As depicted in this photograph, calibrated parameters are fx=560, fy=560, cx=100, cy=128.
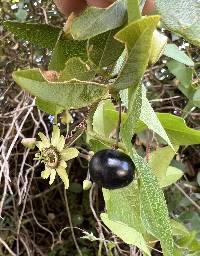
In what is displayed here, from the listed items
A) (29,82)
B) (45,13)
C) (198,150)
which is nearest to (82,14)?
(29,82)

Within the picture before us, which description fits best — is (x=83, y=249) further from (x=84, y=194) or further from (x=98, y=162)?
(x=98, y=162)

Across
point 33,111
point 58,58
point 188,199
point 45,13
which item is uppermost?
point 58,58

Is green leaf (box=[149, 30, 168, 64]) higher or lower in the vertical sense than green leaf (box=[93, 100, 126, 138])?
higher

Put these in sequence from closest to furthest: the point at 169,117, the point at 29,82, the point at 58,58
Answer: the point at 29,82 → the point at 58,58 → the point at 169,117

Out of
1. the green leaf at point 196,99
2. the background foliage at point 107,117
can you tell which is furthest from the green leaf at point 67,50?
the green leaf at point 196,99

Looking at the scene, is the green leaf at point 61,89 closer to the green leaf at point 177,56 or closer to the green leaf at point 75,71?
the green leaf at point 75,71

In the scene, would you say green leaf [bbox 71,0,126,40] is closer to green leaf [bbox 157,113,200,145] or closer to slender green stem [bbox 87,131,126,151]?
slender green stem [bbox 87,131,126,151]

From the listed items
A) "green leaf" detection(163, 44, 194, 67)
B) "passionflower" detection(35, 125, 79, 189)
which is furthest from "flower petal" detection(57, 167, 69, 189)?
"green leaf" detection(163, 44, 194, 67)
